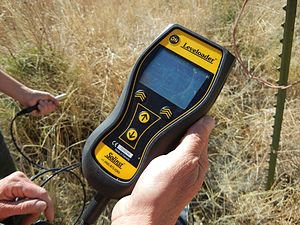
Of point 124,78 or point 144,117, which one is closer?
point 144,117

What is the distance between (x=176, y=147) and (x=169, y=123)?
50mm

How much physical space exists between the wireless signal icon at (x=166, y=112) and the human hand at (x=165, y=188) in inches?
3.6

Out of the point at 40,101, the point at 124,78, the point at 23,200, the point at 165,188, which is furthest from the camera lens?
the point at 124,78

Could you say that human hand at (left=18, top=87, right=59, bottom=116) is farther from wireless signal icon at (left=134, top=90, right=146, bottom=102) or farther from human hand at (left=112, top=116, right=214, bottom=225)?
human hand at (left=112, top=116, right=214, bottom=225)

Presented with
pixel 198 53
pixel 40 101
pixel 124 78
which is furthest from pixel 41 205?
pixel 124 78

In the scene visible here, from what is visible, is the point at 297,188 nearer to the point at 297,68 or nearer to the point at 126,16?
the point at 297,68

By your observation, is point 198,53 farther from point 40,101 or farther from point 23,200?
point 40,101

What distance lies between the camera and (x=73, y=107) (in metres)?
1.95

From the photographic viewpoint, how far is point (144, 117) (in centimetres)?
94

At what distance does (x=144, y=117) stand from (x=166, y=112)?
47 mm

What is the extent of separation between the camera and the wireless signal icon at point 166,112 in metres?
0.91

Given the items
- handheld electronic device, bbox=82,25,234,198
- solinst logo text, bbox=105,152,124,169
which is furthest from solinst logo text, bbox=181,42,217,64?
solinst logo text, bbox=105,152,124,169

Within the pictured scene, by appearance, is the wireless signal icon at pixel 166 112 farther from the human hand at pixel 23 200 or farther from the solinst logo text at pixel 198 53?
the human hand at pixel 23 200

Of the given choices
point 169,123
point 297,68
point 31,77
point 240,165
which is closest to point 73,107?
point 31,77
